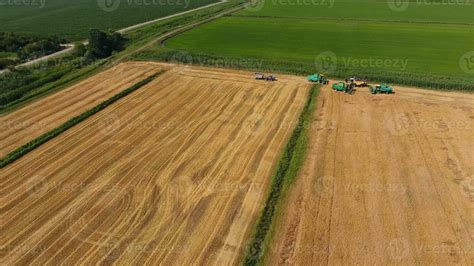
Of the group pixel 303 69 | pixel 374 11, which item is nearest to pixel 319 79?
pixel 303 69

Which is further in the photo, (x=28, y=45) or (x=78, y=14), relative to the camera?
(x=78, y=14)

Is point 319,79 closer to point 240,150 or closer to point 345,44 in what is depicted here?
point 345,44

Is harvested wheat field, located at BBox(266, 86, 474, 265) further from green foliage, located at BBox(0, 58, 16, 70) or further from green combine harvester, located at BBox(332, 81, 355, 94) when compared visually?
green foliage, located at BBox(0, 58, 16, 70)

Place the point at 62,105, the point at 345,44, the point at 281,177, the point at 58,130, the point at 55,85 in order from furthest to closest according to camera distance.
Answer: the point at 345,44, the point at 55,85, the point at 62,105, the point at 58,130, the point at 281,177

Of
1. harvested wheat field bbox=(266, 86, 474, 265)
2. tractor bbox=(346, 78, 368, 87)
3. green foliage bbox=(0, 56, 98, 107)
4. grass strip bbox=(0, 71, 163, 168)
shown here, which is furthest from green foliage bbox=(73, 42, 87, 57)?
tractor bbox=(346, 78, 368, 87)

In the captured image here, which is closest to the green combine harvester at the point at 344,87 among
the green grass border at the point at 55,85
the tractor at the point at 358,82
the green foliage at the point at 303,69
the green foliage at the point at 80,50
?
the tractor at the point at 358,82

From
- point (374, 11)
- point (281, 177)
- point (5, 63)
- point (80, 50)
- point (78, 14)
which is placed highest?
point (374, 11)

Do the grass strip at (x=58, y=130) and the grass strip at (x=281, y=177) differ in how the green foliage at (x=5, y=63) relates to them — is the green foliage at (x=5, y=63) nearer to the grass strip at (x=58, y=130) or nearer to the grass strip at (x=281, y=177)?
the grass strip at (x=58, y=130)
